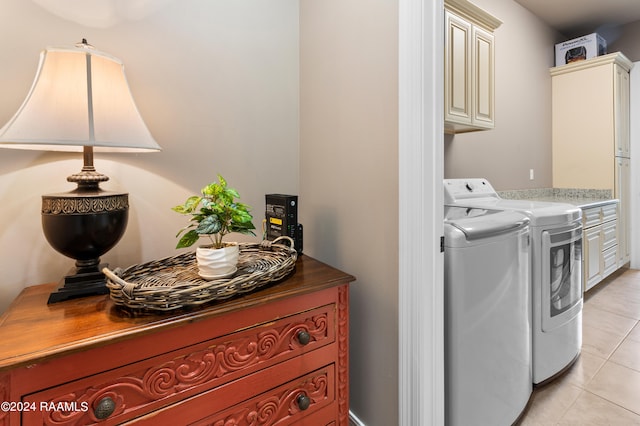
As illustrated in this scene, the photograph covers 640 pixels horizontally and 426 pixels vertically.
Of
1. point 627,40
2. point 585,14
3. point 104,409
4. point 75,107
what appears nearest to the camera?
point 104,409

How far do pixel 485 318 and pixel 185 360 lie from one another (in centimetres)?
111

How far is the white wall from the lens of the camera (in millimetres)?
1158

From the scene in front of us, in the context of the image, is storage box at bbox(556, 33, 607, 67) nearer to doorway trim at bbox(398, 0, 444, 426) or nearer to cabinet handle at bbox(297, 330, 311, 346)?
doorway trim at bbox(398, 0, 444, 426)

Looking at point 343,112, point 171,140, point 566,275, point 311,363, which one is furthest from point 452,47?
point 311,363

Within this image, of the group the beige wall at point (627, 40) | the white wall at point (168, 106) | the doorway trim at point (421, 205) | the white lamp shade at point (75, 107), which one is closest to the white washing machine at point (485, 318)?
the doorway trim at point (421, 205)

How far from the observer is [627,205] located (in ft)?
12.7

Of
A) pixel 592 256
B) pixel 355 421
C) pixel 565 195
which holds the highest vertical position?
pixel 565 195

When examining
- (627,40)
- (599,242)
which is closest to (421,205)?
(599,242)

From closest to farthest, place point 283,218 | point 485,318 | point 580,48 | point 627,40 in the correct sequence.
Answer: point 485,318, point 283,218, point 580,48, point 627,40

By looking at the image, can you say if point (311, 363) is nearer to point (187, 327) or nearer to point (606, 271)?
point (187, 327)

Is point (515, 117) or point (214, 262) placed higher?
point (515, 117)

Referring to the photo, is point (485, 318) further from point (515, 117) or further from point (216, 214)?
point (515, 117)

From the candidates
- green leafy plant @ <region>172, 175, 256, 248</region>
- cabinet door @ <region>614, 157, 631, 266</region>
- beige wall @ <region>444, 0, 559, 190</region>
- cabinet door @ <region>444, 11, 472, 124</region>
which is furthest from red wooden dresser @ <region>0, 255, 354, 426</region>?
cabinet door @ <region>614, 157, 631, 266</region>

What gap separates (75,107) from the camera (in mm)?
945
